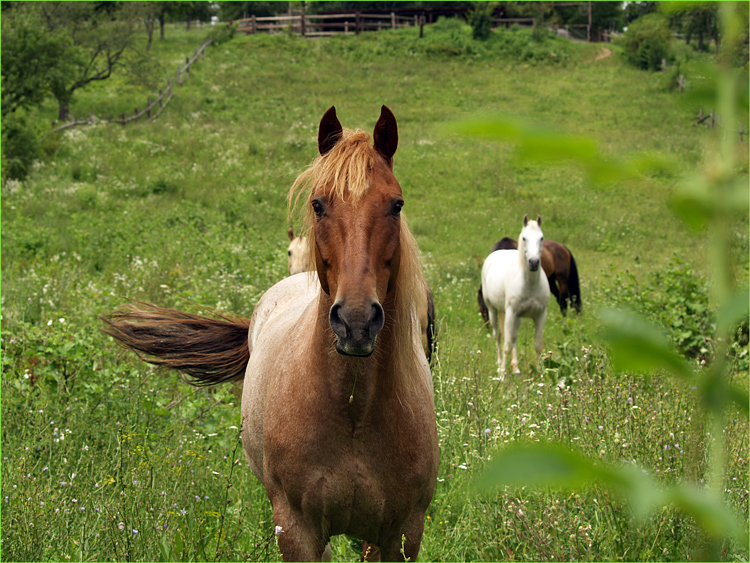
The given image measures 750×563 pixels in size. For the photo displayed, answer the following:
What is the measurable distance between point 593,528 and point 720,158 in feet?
10.3

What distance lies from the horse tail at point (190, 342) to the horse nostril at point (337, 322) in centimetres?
238

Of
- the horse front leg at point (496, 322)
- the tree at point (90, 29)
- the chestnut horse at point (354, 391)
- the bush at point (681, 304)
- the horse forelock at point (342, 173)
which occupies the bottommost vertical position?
the horse front leg at point (496, 322)

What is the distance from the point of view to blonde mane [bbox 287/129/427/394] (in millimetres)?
2049

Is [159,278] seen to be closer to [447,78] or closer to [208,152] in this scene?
[208,152]

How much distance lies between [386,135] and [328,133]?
251 mm

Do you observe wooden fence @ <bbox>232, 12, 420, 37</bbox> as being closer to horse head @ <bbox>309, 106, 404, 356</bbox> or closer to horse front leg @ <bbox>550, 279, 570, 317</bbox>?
horse front leg @ <bbox>550, 279, 570, 317</bbox>

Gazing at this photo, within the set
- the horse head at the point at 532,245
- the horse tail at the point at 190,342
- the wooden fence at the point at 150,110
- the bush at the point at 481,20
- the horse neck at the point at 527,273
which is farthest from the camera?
the bush at the point at 481,20

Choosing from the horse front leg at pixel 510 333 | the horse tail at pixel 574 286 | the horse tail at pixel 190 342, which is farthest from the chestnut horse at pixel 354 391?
the horse tail at pixel 574 286

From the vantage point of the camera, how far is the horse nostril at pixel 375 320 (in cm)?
181

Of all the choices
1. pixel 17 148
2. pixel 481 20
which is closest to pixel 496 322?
pixel 17 148

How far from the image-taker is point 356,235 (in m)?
1.96

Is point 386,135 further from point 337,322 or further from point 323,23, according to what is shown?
point 323,23

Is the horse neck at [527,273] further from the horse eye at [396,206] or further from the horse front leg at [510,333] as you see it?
the horse eye at [396,206]

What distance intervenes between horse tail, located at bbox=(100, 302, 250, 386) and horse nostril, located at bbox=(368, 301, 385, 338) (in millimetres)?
2404
